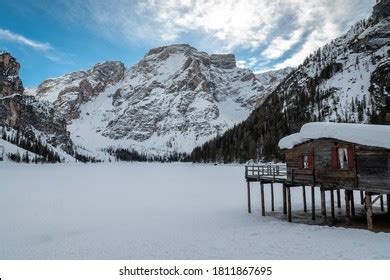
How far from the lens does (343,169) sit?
94.3 feet

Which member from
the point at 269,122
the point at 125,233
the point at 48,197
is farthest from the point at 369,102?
the point at 125,233

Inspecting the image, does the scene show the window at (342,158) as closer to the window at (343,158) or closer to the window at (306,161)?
the window at (343,158)

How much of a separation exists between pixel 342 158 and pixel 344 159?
184 mm

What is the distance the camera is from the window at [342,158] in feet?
93.4

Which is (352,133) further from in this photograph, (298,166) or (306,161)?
(298,166)

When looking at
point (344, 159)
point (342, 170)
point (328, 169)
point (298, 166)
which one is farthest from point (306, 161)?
point (344, 159)

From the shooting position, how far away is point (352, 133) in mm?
27234

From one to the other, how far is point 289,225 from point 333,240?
270 inches

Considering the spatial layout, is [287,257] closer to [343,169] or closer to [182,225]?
[343,169]

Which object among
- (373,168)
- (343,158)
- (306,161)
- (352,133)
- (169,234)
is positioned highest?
(352,133)

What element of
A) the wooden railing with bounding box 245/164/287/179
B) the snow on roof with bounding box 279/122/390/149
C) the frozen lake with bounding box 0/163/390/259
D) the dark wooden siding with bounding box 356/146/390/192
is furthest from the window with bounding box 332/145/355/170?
the wooden railing with bounding box 245/164/287/179

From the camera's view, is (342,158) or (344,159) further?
(342,158)

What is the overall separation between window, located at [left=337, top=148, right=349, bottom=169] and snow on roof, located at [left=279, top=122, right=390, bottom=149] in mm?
1260

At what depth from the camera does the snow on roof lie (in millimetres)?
25859
